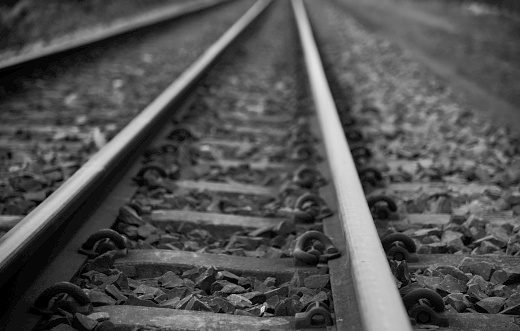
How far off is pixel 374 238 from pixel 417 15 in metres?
11.3

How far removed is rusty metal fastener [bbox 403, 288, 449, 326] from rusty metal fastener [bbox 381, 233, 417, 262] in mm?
459

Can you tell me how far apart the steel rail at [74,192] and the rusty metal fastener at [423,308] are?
126 cm

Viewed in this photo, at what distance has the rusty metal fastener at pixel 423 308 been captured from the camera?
6.37 ft

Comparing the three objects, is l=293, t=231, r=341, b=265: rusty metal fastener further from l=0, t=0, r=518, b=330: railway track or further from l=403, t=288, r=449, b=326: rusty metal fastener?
l=403, t=288, r=449, b=326: rusty metal fastener

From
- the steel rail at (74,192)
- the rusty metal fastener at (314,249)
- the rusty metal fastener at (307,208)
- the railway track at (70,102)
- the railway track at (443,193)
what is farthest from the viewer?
the railway track at (70,102)

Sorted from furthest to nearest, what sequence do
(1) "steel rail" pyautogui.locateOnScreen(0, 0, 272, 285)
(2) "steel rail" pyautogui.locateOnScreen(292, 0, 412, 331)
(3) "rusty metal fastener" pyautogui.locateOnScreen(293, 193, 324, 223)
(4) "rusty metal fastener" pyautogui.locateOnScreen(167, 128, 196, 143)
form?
(4) "rusty metal fastener" pyautogui.locateOnScreen(167, 128, 196, 143) → (3) "rusty metal fastener" pyautogui.locateOnScreen(293, 193, 324, 223) → (1) "steel rail" pyautogui.locateOnScreen(0, 0, 272, 285) → (2) "steel rail" pyautogui.locateOnScreen(292, 0, 412, 331)

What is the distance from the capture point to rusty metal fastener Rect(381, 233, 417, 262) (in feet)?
7.98

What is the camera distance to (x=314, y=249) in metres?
2.41

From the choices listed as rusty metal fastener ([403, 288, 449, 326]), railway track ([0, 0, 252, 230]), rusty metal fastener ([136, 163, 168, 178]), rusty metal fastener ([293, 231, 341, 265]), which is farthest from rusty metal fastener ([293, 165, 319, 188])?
rusty metal fastener ([403, 288, 449, 326])

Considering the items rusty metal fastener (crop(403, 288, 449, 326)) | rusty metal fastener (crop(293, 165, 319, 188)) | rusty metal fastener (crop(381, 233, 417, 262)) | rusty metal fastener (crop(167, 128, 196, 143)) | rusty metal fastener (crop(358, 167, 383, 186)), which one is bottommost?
rusty metal fastener (crop(403, 288, 449, 326))

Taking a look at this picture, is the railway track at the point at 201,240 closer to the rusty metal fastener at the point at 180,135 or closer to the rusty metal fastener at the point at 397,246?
the rusty metal fastener at the point at 180,135

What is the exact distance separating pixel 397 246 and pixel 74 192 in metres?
1.34

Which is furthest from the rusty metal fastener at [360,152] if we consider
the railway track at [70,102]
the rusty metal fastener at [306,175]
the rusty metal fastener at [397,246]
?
the railway track at [70,102]

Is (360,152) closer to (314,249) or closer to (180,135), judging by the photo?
(180,135)
